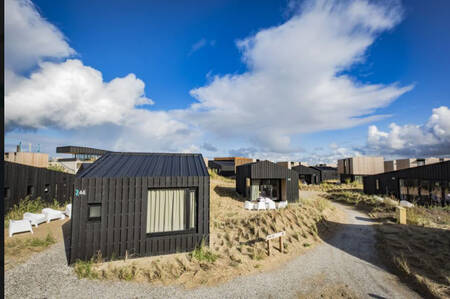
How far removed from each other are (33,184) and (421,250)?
22.6m

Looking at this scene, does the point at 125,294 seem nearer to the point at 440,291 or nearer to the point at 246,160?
the point at 440,291

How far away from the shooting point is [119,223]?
8078mm

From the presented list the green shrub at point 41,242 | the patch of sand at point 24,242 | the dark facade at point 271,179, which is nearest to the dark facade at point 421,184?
the dark facade at point 271,179

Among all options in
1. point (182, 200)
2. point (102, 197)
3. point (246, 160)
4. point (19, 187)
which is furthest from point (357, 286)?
point (246, 160)

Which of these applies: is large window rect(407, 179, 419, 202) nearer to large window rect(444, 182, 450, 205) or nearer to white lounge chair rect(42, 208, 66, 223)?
large window rect(444, 182, 450, 205)

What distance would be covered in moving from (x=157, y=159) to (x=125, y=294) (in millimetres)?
5894

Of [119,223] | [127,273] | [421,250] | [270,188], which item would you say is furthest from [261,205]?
[127,273]

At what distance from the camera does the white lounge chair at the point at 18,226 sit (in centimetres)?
1012

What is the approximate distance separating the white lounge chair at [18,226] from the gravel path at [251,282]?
10.6 feet

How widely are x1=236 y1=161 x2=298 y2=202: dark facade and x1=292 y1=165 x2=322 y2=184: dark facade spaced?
19.6 m

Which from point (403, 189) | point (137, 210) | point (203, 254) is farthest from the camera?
point (403, 189)

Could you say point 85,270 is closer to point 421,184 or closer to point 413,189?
point 421,184

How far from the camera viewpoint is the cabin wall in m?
7.73

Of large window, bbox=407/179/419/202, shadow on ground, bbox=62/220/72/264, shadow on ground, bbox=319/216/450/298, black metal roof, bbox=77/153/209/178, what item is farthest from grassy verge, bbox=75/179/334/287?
large window, bbox=407/179/419/202
